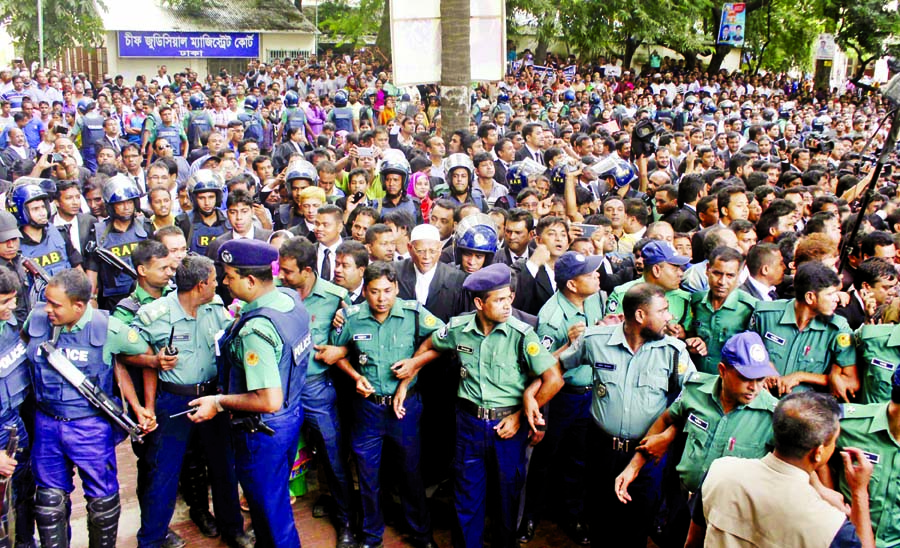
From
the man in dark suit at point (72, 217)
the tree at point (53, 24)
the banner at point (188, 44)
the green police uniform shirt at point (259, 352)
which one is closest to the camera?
the green police uniform shirt at point (259, 352)

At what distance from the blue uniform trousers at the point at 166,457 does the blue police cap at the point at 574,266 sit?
230cm

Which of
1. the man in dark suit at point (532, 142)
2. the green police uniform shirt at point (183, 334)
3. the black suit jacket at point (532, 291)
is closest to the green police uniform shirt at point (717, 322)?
the black suit jacket at point (532, 291)

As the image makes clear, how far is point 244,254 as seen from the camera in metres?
4.54

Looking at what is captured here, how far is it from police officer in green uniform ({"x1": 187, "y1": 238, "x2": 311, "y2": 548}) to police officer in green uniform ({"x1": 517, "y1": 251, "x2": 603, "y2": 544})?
163 cm

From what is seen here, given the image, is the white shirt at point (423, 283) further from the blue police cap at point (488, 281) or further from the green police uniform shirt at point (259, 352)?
the green police uniform shirt at point (259, 352)

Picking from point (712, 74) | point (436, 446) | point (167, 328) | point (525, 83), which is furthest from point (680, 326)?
point (712, 74)

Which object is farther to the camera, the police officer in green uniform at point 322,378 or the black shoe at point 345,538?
the black shoe at point 345,538

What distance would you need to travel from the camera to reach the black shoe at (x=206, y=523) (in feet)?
18.6

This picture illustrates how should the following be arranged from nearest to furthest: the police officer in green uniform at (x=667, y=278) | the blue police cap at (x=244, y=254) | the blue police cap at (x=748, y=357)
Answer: the blue police cap at (x=748, y=357) → the blue police cap at (x=244, y=254) → the police officer in green uniform at (x=667, y=278)

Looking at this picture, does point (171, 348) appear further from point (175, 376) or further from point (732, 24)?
point (732, 24)

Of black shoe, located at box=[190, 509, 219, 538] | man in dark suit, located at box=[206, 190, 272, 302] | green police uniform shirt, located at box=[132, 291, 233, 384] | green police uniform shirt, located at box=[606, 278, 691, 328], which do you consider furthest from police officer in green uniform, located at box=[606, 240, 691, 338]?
man in dark suit, located at box=[206, 190, 272, 302]

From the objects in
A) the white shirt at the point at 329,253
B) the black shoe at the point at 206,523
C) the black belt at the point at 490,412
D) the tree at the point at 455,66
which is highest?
the tree at the point at 455,66

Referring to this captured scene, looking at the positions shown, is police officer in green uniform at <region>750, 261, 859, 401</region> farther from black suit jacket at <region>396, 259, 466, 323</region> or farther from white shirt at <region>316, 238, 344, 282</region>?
white shirt at <region>316, 238, 344, 282</region>

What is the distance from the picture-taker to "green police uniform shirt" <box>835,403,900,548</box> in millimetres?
3738
